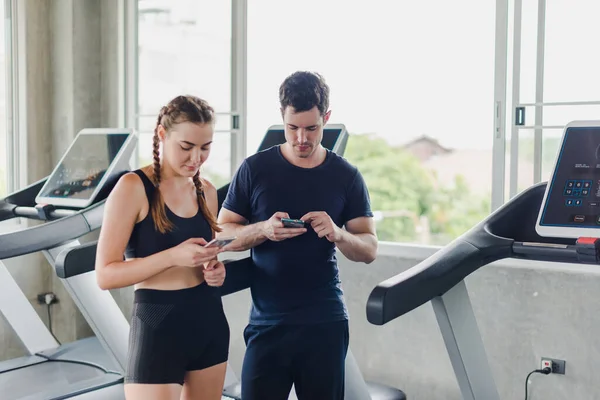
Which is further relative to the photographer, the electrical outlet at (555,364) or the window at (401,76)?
the window at (401,76)

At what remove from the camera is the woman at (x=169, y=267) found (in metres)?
1.83

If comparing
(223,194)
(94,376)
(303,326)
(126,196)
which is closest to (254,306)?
(303,326)

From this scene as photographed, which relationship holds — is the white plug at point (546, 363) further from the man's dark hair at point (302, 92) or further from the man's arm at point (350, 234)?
the man's dark hair at point (302, 92)

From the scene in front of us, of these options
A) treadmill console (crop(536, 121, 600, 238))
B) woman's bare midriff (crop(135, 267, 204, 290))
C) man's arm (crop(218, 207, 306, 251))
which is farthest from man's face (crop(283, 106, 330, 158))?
treadmill console (crop(536, 121, 600, 238))

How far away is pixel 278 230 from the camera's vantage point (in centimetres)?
194

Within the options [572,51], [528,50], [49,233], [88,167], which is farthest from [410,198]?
[49,233]

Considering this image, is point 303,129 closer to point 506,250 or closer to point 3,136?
point 506,250

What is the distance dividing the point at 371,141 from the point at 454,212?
70 centimetres

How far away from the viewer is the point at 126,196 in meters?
1.83

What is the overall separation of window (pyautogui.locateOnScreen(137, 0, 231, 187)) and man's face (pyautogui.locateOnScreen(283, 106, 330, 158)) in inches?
94.3

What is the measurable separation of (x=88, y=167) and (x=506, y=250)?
2.36 m

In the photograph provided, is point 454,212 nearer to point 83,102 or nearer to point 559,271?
point 559,271

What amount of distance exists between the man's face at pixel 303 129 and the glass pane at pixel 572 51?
169 cm

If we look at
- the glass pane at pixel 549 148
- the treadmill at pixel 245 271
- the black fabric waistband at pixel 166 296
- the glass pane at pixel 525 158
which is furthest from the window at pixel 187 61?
the black fabric waistband at pixel 166 296
